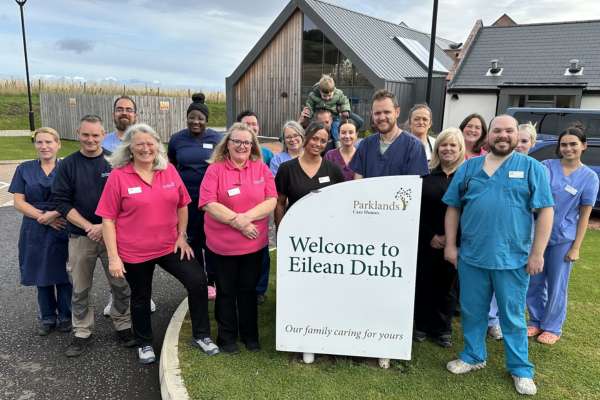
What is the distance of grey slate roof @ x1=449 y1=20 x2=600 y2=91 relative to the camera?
17.1 m

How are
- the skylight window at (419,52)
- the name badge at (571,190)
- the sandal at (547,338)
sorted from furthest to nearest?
the skylight window at (419,52)
the sandal at (547,338)
the name badge at (571,190)

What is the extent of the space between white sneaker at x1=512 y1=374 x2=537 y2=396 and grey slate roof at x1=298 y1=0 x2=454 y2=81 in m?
16.2

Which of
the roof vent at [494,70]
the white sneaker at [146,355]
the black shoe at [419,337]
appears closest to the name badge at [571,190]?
the black shoe at [419,337]

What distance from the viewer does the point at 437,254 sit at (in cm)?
354

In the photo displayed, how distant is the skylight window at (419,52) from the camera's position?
73.5 feet

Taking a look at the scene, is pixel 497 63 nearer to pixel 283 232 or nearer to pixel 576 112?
pixel 576 112

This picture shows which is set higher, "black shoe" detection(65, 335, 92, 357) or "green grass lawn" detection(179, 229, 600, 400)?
"green grass lawn" detection(179, 229, 600, 400)

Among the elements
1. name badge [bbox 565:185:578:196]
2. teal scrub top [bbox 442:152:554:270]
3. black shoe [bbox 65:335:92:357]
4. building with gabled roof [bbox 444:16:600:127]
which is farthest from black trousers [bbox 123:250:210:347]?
building with gabled roof [bbox 444:16:600:127]

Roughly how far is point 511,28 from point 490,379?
21899mm

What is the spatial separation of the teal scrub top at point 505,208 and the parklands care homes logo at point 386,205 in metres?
0.45

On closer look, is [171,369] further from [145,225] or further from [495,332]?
[495,332]

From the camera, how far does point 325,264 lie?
3154 millimetres

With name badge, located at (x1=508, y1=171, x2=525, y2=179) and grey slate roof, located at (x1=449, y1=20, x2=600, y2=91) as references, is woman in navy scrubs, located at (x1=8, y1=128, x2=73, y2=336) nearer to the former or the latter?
name badge, located at (x1=508, y1=171, x2=525, y2=179)

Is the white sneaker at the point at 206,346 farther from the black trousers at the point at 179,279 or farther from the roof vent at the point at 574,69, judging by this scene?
the roof vent at the point at 574,69
